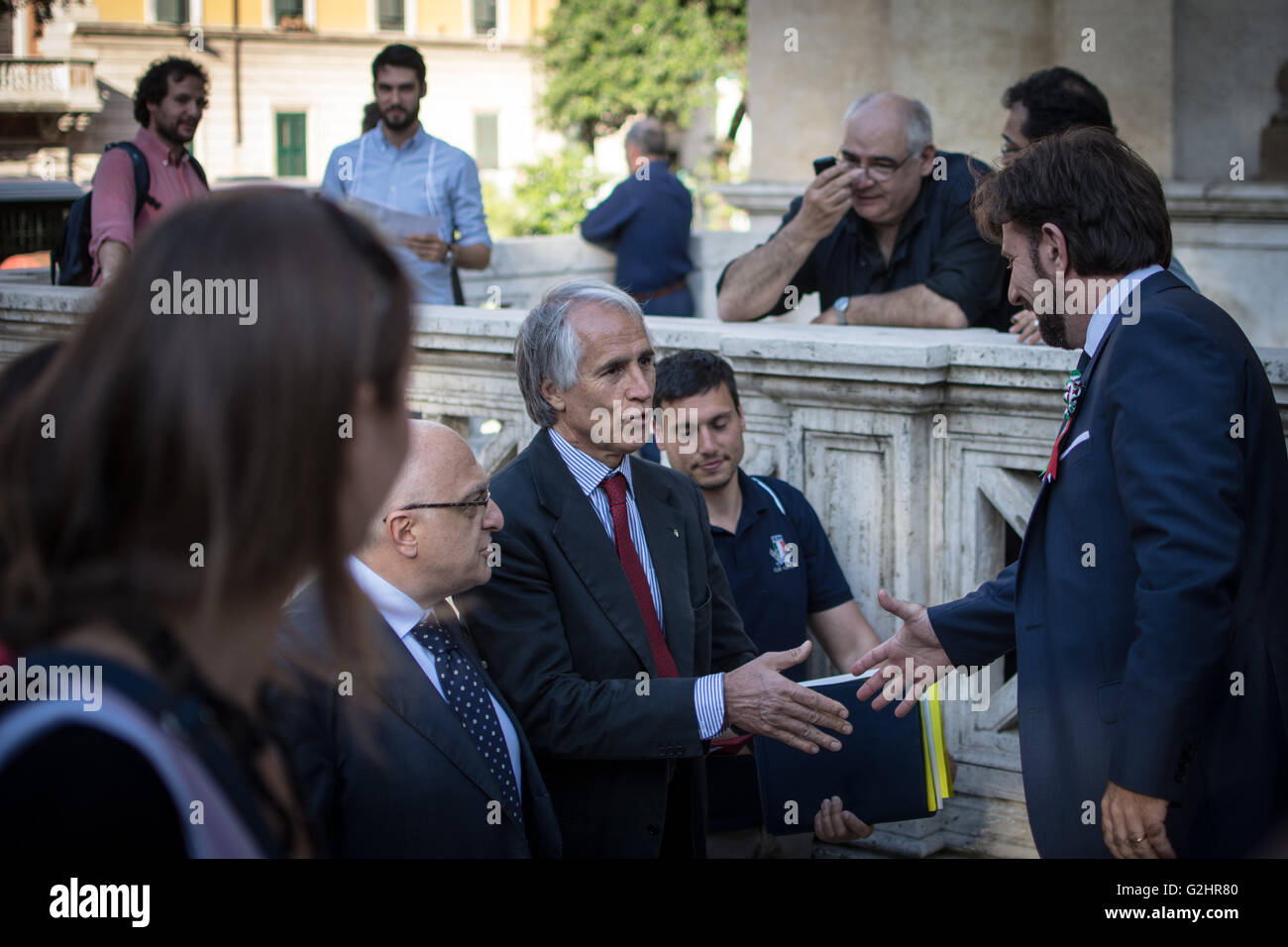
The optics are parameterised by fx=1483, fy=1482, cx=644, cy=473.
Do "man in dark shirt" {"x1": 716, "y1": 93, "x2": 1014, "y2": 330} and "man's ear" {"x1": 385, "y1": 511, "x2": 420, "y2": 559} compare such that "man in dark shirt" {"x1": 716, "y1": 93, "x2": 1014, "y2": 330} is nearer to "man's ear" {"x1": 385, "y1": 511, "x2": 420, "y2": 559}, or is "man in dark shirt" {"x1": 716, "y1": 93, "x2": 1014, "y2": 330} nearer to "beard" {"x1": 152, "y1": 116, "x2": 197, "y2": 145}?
"man's ear" {"x1": 385, "y1": 511, "x2": 420, "y2": 559}

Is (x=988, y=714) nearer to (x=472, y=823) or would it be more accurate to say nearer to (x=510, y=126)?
(x=472, y=823)

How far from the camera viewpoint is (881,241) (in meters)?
5.27

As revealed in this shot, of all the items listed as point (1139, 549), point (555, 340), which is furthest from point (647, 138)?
point (1139, 549)

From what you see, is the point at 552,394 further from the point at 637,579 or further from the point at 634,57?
the point at 634,57

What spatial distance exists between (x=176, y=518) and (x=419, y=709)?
1.31 metres

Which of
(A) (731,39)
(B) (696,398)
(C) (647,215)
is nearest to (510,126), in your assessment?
(A) (731,39)

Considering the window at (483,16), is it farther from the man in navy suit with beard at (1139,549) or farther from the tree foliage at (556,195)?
the man in navy suit with beard at (1139,549)

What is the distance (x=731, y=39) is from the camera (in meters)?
36.2

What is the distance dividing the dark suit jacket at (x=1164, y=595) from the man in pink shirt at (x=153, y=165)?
4.61m

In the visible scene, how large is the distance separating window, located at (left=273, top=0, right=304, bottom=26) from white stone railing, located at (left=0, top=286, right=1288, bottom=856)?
4609cm

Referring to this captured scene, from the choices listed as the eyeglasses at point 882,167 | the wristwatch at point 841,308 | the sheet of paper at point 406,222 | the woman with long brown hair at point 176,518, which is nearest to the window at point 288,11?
the sheet of paper at point 406,222

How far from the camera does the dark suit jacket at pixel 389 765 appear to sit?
2.32m

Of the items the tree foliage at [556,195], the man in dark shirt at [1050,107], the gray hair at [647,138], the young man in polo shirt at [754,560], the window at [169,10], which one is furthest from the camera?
the window at [169,10]

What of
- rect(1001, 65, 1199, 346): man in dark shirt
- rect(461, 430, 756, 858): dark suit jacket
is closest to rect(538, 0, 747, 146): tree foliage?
rect(1001, 65, 1199, 346): man in dark shirt
